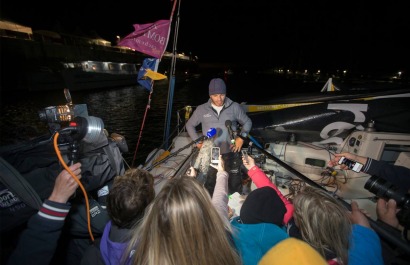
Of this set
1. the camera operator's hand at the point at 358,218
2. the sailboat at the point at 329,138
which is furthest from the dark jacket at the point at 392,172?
the camera operator's hand at the point at 358,218

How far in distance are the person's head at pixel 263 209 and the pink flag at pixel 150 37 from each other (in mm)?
4721

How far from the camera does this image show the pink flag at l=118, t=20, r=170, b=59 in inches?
200

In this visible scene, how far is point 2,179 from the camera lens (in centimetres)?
159

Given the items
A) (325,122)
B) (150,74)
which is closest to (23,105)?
(150,74)

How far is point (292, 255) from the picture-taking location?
997 mm

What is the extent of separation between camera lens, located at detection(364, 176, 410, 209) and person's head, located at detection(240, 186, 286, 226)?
123cm

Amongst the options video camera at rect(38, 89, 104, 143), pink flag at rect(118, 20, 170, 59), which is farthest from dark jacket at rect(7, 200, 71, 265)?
pink flag at rect(118, 20, 170, 59)

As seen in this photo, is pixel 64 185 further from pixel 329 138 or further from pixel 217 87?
pixel 329 138

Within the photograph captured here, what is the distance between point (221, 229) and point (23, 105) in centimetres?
2797

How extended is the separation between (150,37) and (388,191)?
558 centimetres

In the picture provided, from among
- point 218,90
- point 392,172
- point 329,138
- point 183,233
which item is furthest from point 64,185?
point 329,138

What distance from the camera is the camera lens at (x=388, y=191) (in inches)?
79.7

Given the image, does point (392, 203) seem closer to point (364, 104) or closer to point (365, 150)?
point (365, 150)

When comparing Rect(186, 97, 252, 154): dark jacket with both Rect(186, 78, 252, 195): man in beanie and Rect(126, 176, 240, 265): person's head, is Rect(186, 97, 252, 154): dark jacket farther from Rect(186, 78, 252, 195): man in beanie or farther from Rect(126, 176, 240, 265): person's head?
Rect(126, 176, 240, 265): person's head
